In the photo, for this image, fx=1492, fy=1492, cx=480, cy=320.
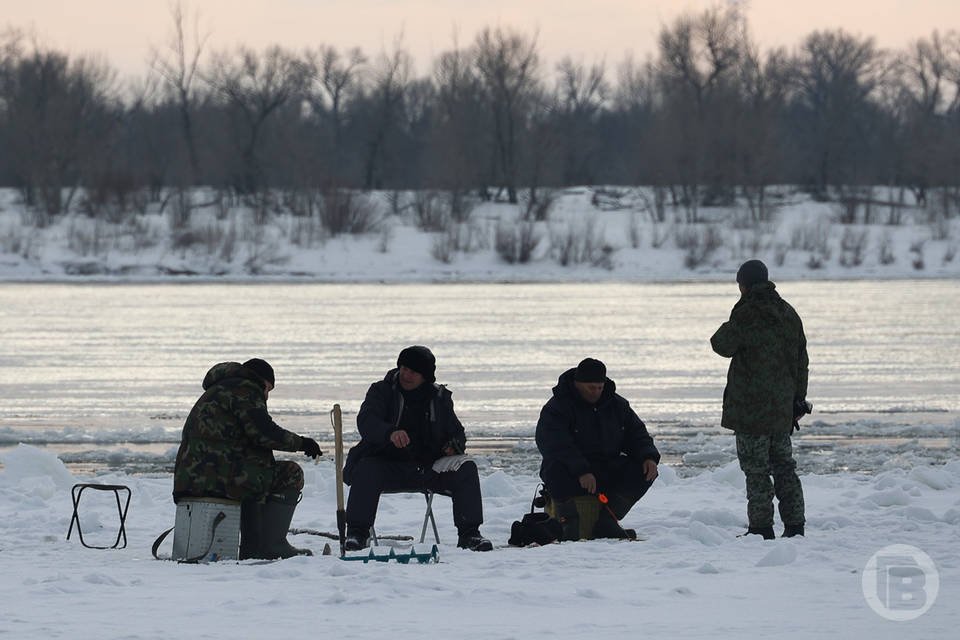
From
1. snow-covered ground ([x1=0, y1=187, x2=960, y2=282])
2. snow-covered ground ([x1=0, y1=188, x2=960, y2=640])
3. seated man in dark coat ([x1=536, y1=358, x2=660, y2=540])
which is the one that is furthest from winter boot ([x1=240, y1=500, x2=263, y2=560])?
snow-covered ground ([x1=0, y1=187, x2=960, y2=282])

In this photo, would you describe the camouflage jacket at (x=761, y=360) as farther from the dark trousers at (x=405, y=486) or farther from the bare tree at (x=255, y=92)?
the bare tree at (x=255, y=92)

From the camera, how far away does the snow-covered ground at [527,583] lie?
19.9 ft

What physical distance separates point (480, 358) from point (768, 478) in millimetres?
11253

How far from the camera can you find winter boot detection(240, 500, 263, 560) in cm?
782

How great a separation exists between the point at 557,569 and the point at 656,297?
25.1 meters

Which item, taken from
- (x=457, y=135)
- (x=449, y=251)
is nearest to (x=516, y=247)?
(x=449, y=251)

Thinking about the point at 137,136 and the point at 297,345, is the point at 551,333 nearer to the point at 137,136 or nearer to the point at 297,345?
the point at 297,345

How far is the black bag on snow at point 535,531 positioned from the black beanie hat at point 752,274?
1702 millimetres

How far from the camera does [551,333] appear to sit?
912 inches

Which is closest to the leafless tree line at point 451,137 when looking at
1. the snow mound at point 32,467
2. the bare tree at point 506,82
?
the bare tree at point 506,82

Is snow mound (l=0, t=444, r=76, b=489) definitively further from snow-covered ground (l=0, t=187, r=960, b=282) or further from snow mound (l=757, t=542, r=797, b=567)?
snow-covered ground (l=0, t=187, r=960, b=282)

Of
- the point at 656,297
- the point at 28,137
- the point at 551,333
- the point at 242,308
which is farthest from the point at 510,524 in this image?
the point at 28,137

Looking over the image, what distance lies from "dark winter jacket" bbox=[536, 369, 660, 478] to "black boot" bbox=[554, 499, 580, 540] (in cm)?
18

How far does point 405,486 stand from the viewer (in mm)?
8336
